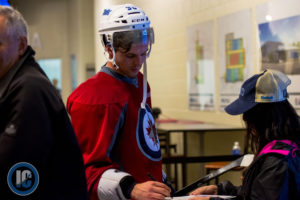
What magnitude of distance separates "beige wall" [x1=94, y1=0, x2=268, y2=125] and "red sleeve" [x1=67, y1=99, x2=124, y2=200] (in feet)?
13.6

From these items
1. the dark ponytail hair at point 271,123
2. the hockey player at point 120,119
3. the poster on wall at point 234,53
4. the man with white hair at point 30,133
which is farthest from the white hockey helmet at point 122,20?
the poster on wall at point 234,53

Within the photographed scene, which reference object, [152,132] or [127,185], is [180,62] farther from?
[127,185]

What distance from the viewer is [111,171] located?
1.57 metres

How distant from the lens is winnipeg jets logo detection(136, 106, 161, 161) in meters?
1.71

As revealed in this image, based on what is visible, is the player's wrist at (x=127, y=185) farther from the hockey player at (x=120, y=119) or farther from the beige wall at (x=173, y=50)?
the beige wall at (x=173, y=50)

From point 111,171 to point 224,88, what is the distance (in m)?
4.09

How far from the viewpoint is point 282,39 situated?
14.3ft

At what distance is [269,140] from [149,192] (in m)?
0.52

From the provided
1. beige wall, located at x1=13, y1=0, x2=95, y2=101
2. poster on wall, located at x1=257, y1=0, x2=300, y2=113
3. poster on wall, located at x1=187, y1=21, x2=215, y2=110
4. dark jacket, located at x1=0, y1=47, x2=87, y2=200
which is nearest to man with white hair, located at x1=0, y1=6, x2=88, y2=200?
dark jacket, located at x1=0, y1=47, x2=87, y2=200

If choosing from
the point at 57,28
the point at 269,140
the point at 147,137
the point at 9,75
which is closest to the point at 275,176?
the point at 269,140

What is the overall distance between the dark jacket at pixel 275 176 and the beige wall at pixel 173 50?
401cm

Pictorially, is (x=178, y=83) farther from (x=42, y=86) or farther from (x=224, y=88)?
(x=42, y=86)

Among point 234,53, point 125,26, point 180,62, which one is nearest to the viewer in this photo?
point 125,26

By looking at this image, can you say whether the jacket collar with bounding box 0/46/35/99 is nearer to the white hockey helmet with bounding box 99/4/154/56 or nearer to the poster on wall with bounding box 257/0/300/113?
the white hockey helmet with bounding box 99/4/154/56
